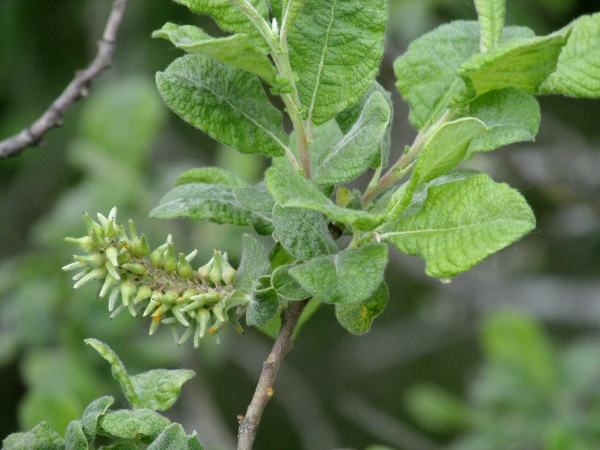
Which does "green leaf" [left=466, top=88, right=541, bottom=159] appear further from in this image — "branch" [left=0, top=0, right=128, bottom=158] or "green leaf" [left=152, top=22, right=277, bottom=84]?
"branch" [left=0, top=0, right=128, bottom=158]

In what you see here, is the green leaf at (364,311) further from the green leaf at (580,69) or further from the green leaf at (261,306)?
the green leaf at (580,69)

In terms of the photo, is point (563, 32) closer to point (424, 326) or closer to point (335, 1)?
point (335, 1)

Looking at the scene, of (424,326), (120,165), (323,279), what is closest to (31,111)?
(120,165)

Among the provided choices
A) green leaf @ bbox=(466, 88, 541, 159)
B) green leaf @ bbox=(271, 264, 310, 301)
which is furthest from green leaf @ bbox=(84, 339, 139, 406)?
green leaf @ bbox=(466, 88, 541, 159)

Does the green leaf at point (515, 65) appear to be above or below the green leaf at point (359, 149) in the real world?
above

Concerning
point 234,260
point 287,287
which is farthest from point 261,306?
point 234,260

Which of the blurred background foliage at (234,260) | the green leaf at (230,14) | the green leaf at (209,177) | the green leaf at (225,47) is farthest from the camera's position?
the blurred background foliage at (234,260)

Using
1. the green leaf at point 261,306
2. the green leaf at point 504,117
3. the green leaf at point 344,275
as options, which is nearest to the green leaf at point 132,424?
the green leaf at point 261,306
